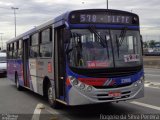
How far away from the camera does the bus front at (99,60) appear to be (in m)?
9.57

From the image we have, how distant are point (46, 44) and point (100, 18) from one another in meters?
2.76

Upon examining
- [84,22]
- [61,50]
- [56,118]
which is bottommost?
[56,118]

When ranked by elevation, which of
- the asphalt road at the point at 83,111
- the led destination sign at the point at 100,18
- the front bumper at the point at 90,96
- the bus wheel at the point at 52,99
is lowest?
the asphalt road at the point at 83,111

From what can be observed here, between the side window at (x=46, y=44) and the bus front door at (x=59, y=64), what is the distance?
64 cm

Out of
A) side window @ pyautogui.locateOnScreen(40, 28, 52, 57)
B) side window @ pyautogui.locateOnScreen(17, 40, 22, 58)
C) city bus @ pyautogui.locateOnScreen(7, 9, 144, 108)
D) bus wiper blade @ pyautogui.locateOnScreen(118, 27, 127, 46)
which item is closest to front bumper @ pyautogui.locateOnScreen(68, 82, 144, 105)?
city bus @ pyautogui.locateOnScreen(7, 9, 144, 108)

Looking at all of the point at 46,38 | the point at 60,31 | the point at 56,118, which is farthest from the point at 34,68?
the point at 56,118

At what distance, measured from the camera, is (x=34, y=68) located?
1411 centimetres

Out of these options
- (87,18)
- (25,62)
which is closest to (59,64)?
(87,18)

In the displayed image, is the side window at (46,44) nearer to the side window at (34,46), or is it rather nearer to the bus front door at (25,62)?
the side window at (34,46)

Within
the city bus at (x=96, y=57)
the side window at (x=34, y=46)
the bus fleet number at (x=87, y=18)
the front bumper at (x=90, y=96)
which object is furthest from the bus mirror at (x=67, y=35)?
the side window at (x=34, y=46)

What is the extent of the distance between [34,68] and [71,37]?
476 cm

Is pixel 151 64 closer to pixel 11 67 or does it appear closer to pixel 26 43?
pixel 11 67

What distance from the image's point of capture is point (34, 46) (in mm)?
14078

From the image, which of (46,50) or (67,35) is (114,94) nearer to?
(67,35)
